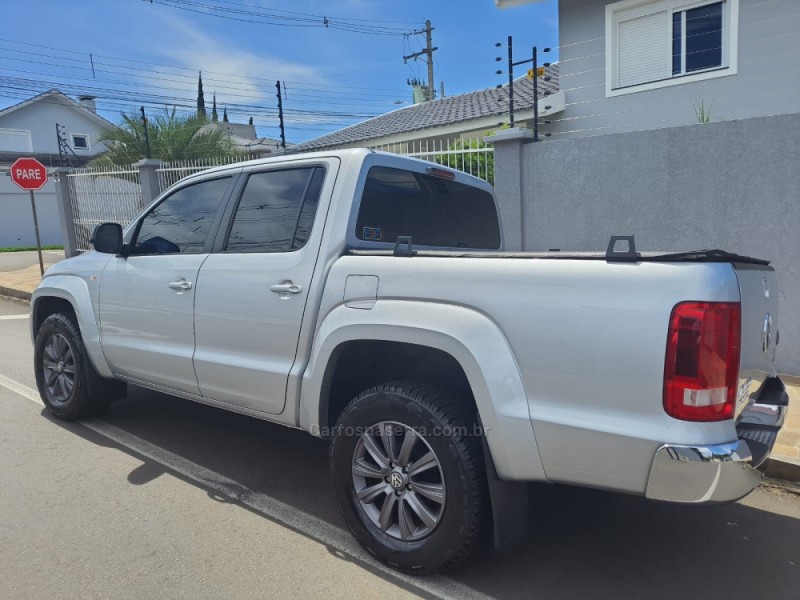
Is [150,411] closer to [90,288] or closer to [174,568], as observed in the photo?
[90,288]

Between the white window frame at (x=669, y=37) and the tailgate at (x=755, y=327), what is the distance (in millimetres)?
7462

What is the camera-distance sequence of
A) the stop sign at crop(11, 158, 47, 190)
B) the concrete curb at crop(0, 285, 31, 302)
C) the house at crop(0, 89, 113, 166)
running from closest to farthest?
1. the concrete curb at crop(0, 285, 31, 302)
2. the stop sign at crop(11, 158, 47, 190)
3. the house at crop(0, 89, 113, 166)

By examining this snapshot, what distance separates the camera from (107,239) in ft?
13.6

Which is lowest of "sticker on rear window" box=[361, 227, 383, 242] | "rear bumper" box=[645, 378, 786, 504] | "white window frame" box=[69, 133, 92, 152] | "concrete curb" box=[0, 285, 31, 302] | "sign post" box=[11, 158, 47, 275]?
"concrete curb" box=[0, 285, 31, 302]

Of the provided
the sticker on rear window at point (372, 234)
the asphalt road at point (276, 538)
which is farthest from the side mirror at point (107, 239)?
the sticker on rear window at point (372, 234)

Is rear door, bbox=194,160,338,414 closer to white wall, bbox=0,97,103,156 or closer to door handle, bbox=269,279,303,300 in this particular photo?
door handle, bbox=269,279,303,300

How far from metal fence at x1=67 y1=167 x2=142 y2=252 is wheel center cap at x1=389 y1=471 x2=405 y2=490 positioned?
1157cm

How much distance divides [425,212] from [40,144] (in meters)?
36.6

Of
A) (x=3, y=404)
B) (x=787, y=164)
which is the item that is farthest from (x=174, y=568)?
(x=787, y=164)

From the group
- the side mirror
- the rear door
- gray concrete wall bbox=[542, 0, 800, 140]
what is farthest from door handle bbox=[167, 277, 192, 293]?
gray concrete wall bbox=[542, 0, 800, 140]

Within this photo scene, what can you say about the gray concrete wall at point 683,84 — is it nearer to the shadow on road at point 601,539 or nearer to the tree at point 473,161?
the tree at point 473,161

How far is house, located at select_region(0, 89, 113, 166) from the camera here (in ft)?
105

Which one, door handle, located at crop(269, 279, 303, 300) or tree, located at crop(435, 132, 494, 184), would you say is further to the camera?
tree, located at crop(435, 132, 494, 184)

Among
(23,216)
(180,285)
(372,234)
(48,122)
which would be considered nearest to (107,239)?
(180,285)
